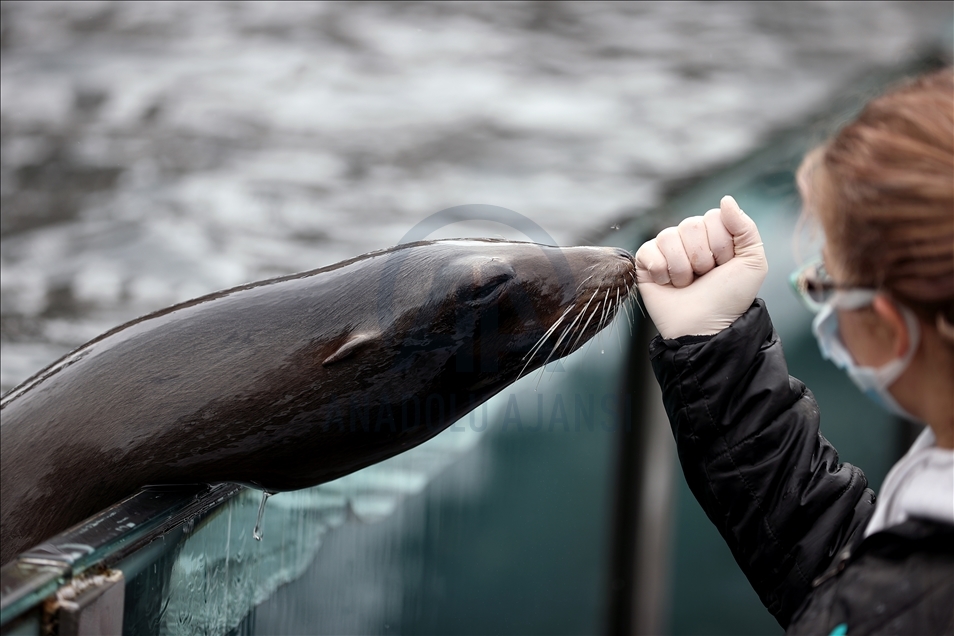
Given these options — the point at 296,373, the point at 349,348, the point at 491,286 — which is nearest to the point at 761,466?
the point at 491,286

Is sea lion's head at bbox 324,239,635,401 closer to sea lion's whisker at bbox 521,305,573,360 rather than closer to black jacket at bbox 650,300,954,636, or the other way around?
sea lion's whisker at bbox 521,305,573,360

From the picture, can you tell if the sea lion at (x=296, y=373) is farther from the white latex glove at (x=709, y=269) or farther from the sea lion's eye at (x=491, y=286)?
the white latex glove at (x=709, y=269)

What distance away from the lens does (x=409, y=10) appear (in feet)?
36.9

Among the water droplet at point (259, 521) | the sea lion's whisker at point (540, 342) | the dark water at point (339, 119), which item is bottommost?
the dark water at point (339, 119)

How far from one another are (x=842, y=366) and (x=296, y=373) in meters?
1.48

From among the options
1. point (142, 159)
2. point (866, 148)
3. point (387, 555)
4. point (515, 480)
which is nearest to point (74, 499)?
point (387, 555)

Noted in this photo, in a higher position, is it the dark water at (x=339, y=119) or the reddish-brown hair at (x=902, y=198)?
the reddish-brown hair at (x=902, y=198)

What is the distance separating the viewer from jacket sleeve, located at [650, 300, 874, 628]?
1874 mm

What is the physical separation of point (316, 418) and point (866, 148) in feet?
5.30

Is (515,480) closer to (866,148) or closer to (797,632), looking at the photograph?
(797,632)

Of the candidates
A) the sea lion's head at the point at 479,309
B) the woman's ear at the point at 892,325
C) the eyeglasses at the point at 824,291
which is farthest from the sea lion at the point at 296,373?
the woman's ear at the point at 892,325

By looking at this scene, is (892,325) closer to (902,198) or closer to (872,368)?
(872,368)

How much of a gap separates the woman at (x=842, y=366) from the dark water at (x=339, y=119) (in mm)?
4362

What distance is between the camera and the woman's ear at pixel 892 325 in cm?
131
